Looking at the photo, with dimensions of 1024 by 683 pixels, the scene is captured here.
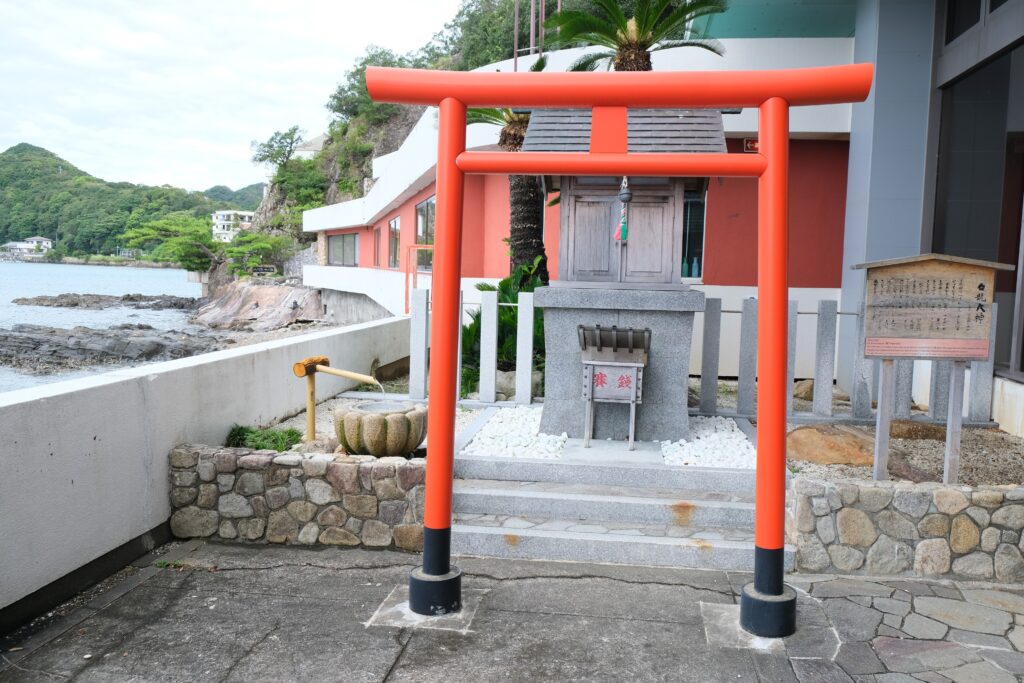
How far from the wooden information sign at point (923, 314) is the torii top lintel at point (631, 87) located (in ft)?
6.88

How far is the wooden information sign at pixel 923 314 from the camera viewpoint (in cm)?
534

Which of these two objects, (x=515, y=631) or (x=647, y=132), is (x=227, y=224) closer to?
(x=647, y=132)

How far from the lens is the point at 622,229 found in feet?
22.8

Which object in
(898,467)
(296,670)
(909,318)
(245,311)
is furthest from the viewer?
(245,311)

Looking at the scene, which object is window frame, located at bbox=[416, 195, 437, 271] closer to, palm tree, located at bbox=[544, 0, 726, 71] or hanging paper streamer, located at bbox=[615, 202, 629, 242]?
palm tree, located at bbox=[544, 0, 726, 71]

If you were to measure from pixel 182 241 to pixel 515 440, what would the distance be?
1832 inches

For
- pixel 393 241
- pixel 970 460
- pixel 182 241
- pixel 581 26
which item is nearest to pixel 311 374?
pixel 970 460

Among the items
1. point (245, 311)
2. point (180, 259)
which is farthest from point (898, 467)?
point (180, 259)

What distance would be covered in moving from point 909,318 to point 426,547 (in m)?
4.03

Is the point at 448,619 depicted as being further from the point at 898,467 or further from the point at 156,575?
the point at 898,467

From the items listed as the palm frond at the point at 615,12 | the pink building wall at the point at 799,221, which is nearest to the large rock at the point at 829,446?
the pink building wall at the point at 799,221

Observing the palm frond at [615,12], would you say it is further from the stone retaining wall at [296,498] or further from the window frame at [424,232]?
the window frame at [424,232]

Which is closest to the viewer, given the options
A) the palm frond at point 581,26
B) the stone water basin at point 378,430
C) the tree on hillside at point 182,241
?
the stone water basin at point 378,430

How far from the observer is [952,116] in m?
9.81
